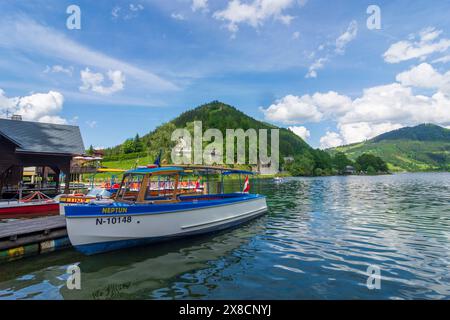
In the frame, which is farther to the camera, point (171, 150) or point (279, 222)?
point (171, 150)

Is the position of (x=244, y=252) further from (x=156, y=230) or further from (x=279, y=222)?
(x=279, y=222)

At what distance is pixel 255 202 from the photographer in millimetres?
19906

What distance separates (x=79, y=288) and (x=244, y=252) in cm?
677

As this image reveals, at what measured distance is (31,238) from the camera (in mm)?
11695

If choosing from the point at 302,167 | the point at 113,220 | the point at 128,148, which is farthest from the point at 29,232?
the point at 302,167

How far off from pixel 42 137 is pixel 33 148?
340 centimetres

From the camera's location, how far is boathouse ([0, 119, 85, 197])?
2428 cm

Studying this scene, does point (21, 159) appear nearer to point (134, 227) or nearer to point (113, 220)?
point (113, 220)

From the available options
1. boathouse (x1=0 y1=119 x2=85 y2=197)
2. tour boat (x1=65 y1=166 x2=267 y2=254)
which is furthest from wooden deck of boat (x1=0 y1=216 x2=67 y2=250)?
boathouse (x1=0 y1=119 x2=85 y2=197)

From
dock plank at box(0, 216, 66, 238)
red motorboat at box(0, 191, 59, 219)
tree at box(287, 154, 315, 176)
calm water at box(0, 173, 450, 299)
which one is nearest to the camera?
Result: calm water at box(0, 173, 450, 299)

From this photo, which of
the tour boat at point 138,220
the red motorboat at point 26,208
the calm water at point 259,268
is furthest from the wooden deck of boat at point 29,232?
the red motorboat at point 26,208

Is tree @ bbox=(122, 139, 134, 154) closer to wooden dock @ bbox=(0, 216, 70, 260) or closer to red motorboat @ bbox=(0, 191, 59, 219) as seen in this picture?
red motorboat @ bbox=(0, 191, 59, 219)

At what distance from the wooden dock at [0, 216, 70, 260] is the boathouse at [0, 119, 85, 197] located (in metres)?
13.4
